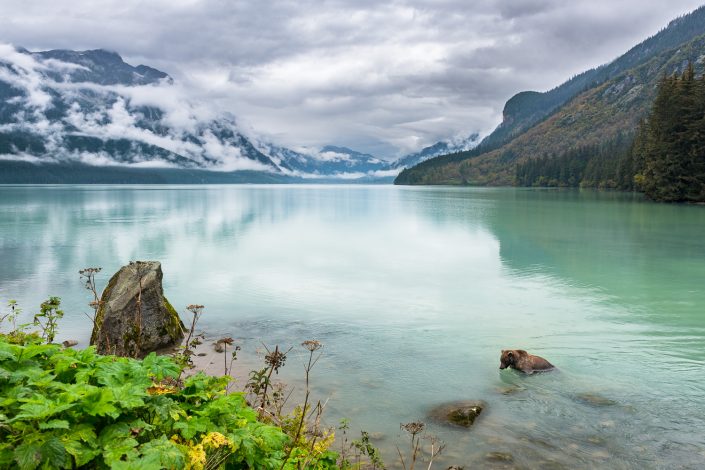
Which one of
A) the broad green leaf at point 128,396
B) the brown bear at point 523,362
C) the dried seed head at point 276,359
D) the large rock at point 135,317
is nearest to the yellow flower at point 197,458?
the broad green leaf at point 128,396

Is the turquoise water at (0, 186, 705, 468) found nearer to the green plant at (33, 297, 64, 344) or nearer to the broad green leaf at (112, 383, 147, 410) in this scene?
the green plant at (33, 297, 64, 344)

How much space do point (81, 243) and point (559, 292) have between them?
3287 cm

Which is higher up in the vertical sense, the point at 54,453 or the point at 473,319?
the point at 54,453

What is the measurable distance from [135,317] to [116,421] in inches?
371

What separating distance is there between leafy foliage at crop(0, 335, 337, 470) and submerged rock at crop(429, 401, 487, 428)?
12.5ft

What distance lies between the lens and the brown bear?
11.9 meters

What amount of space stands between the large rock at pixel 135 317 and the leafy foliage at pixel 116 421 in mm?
6843

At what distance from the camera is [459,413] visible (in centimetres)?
953

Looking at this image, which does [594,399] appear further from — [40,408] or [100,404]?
[40,408]

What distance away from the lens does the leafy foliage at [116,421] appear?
425 centimetres

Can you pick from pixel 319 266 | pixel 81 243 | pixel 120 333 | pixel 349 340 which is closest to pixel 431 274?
pixel 319 266

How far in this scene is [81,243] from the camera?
1459 inches

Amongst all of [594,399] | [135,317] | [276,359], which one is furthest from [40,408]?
[594,399]

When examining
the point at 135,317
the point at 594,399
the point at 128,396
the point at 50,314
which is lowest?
the point at 594,399
